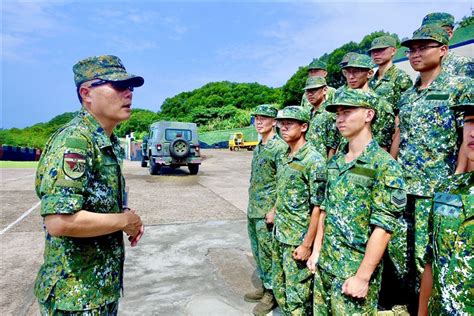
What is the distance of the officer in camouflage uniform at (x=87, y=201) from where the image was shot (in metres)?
1.67

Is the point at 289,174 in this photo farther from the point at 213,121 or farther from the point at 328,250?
the point at 213,121

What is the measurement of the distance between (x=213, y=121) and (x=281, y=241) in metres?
45.6

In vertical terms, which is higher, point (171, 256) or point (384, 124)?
point (384, 124)

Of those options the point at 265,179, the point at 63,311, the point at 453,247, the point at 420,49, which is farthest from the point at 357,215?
the point at 265,179

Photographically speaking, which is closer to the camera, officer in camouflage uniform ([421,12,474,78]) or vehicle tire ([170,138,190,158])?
officer in camouflage uniform ([421,12,474,78])

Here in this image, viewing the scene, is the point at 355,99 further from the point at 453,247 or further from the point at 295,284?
the point at 295,284

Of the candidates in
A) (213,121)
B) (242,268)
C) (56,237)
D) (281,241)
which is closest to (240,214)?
(242,268)

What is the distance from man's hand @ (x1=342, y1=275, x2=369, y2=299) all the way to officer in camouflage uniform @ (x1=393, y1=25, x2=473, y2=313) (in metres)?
0.77

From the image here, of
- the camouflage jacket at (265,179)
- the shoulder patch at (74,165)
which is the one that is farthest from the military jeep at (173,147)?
the shoulder patch at (74,165)

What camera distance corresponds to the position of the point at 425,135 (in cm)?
269

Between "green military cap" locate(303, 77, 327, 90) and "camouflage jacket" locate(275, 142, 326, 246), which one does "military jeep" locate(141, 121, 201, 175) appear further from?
"camouflage jacket" locate(275, 142, 326, 246)

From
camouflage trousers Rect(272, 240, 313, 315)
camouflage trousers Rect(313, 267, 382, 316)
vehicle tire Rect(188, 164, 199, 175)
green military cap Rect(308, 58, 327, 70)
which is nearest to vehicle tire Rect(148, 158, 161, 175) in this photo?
vehicle tire Rect(188, 164, 199, 175)

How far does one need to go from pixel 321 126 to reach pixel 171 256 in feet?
8.53

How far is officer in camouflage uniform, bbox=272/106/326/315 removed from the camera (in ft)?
9.05
